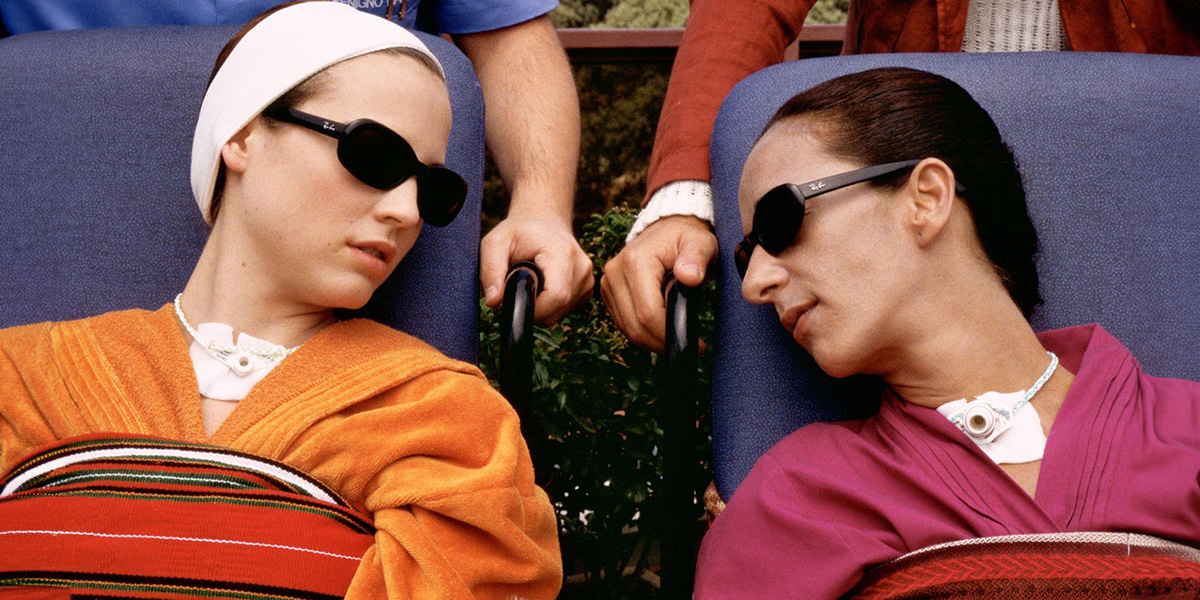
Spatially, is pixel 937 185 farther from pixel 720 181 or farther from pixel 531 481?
pixel 531 481

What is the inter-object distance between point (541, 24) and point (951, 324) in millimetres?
1274

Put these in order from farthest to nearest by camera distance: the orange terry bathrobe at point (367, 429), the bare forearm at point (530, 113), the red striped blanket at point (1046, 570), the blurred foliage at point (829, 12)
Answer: the blurred foliage at point (829, 12) < the bare forearm at point (530, 113) < the orange terry bathrobe at point (367, 429) < the red striped blanket at point (1046, 570)

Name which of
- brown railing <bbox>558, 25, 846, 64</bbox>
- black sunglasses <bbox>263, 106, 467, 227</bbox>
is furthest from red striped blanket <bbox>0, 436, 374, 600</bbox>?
brown railing <bbox>558, 25, 846, 64</bbox>

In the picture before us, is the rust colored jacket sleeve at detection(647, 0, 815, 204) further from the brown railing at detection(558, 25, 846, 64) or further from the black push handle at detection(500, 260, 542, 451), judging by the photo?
the brown railing at detection(558, 25, 846, 64)

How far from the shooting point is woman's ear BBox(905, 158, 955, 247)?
144cm

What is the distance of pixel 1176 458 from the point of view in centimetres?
133

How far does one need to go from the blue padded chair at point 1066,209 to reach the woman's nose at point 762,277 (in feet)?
0.59

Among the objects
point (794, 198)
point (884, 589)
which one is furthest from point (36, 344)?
point (884, 589)

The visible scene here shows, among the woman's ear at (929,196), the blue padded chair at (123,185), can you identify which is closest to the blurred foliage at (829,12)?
the blue padded chair at (123,185)

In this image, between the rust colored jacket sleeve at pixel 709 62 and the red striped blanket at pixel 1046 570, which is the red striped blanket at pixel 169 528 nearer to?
the red striped blanket at pixel 1046 570

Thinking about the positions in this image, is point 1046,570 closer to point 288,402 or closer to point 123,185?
point 288,402

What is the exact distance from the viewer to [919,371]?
57.2 inches

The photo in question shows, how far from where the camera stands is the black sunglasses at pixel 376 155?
1.35 metres

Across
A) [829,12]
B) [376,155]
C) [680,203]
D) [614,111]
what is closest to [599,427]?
[680,203]
